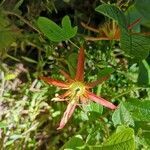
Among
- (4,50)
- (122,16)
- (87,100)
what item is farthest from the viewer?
(4,50)

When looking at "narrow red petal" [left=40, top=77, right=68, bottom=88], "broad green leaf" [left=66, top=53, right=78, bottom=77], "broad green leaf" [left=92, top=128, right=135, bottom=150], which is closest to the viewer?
"broad green leaf" [left=92, top=128, right=135, bottom=150]

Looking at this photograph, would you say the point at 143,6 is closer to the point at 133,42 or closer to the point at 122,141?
the point at 133,42

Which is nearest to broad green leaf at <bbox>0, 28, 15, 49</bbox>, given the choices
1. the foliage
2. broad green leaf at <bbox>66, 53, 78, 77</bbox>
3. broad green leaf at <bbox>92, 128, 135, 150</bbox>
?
the foliage

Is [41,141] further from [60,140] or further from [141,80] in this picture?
[141,80]

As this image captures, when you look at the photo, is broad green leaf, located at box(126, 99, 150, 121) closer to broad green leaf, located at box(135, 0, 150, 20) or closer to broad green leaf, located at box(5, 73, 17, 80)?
broad green leaf, located at box(135, 0, 150, 20)

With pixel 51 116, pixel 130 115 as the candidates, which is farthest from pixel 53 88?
pixel 130 115

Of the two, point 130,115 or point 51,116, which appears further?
point 51,116
